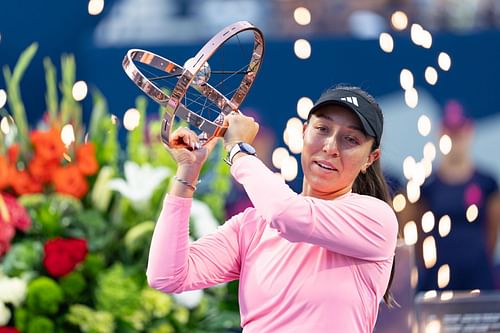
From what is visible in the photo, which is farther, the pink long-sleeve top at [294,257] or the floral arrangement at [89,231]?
the floral arrangement at [89,231]

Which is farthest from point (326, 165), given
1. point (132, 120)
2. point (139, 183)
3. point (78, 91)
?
point (78, 91)

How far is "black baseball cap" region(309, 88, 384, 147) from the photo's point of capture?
204 centimetres

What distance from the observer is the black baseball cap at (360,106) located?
80.3 inches

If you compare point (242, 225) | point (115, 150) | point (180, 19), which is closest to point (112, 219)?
point (115, 150)

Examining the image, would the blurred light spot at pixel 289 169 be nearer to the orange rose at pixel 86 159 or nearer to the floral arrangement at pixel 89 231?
the floral arrangement at pixel 89 231

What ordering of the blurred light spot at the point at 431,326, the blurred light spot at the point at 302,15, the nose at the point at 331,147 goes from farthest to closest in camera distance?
1. the blurred light spot at the point at 302,15
2. the blurred light spot at the point at 431,326
3. the nose at the point at 331,147

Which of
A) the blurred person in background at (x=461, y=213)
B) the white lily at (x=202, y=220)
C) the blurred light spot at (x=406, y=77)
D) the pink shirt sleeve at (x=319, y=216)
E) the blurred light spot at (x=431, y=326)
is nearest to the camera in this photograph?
the pink shirt sleeve at (x=319, y=216)

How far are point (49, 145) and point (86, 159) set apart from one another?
0.41ft

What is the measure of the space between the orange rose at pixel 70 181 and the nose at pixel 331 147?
169 centimetres

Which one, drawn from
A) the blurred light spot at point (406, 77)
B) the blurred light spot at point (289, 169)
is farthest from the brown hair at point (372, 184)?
the blurred light spot at point (289, 169)

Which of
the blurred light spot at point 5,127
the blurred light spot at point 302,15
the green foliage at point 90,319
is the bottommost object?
the green foliage at point 90,319

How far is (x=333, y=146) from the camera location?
6.66 feet

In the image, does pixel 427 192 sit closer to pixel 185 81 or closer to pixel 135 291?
pixel 135 291

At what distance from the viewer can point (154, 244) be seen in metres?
2.05
